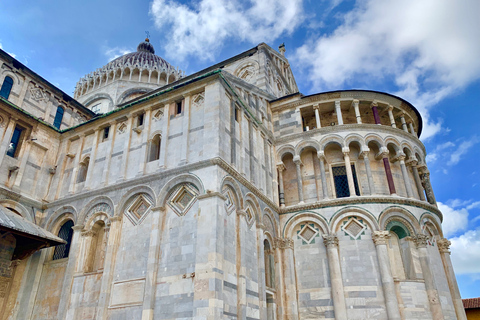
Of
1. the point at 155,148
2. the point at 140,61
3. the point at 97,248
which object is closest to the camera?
the point at 97,248

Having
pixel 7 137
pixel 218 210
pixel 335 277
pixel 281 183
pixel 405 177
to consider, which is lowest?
pixel 335 277

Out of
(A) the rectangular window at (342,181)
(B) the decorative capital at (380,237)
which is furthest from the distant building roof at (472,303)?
(A) the rectangular window at (342,181)

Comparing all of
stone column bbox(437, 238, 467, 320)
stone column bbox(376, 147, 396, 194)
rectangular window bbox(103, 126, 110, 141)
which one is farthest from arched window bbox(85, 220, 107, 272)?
stone column bbox(437, 238, 467, 320)

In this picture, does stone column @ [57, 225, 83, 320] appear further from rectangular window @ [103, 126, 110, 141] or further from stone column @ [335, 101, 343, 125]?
stone column @ [335, 101, 343, 125]

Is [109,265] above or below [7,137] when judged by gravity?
below

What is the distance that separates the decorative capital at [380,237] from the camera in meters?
16.7

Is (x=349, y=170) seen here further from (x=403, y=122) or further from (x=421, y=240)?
(x=403, y=122)

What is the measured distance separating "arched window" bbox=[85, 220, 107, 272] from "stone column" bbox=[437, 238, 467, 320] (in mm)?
15873

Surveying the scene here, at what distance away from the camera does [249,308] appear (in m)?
13.5

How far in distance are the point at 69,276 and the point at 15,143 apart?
7.67 metres

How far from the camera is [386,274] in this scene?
15.9 metres

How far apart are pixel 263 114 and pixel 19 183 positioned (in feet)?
42.3

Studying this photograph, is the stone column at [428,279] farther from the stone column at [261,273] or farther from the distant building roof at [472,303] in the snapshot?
the distant building roof at [472,303]

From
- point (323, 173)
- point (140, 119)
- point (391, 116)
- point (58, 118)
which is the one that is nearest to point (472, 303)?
point (391, 116)
